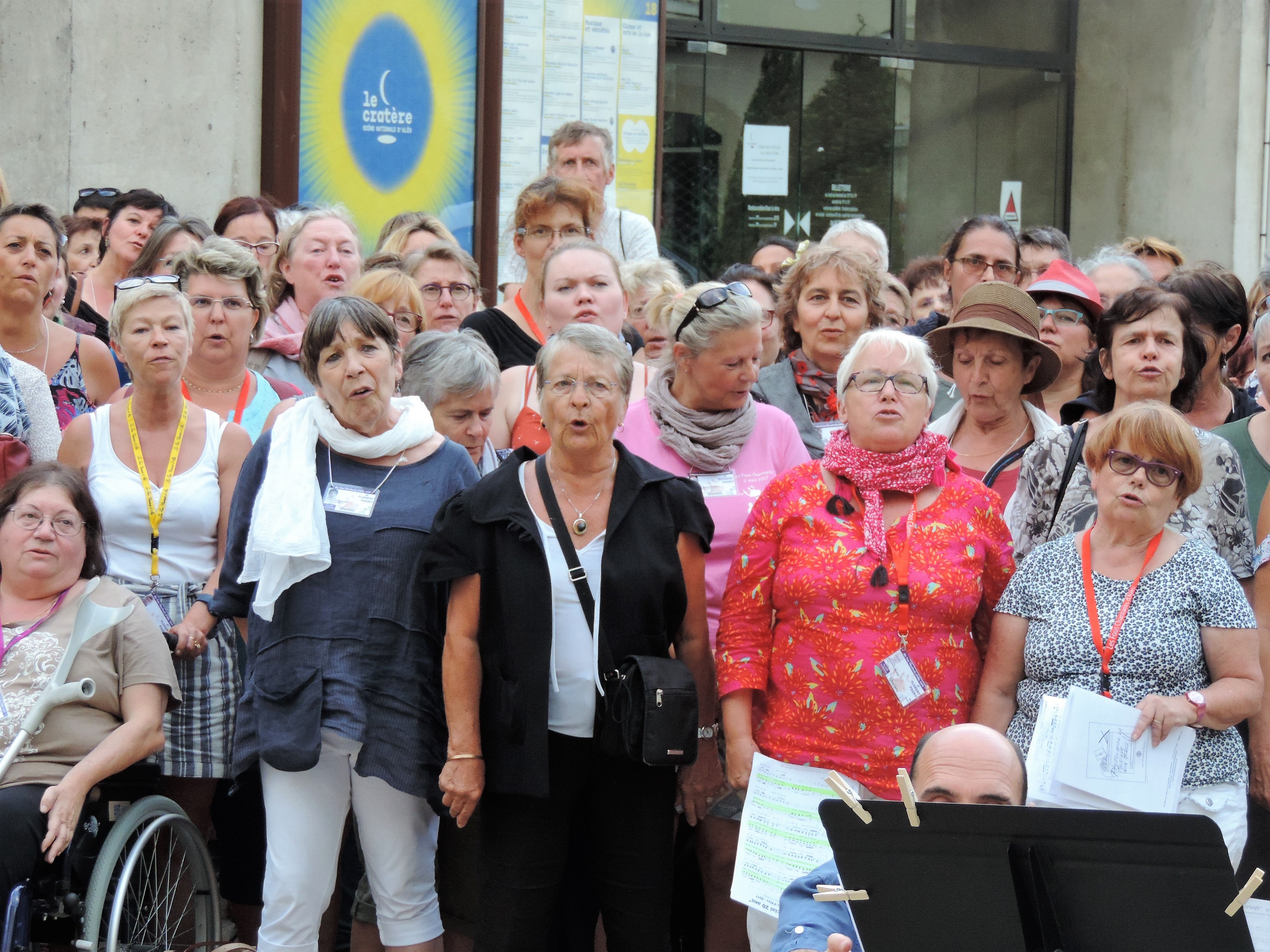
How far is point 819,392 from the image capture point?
4797 millimetres

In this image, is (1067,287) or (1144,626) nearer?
(1144,626)

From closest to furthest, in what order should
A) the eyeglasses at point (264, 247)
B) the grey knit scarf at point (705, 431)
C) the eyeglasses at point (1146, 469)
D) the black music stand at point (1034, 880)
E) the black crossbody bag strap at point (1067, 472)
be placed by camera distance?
the black music stand at point (1034, 880), the eyeglasses at point (1146, 469), the black crossbody bag strap at point (1067, 472), the grey knit scarf at point (705, 431), the eyeglasses at point (264, 247)

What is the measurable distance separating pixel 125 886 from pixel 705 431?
2.00 meters

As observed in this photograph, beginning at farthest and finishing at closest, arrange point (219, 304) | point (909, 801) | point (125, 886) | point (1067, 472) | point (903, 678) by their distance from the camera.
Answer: point (219, 304) < point (1067, 472) < point (125, 886) < point (903, 678) < point (909, 801)

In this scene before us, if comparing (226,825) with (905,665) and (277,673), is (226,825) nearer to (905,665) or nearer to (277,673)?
(277,673)

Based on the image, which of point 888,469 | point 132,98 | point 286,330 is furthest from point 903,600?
point 132,98

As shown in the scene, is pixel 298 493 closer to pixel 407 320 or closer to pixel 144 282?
pixel 144 282

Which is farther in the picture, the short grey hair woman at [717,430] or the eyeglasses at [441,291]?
the eyeglasses at [441,291]

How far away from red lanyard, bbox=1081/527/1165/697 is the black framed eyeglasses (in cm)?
126

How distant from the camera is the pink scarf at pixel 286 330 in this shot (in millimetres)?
5082

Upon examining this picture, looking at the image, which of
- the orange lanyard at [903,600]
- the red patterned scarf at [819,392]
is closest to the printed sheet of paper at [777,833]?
the orange lanyard at [903,600]

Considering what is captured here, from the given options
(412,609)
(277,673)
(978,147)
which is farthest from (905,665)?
(978,147)

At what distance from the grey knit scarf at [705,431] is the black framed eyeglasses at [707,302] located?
0.23 m

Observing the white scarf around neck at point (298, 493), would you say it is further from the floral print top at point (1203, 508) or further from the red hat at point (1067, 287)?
the red hat at point (1067, 287)
